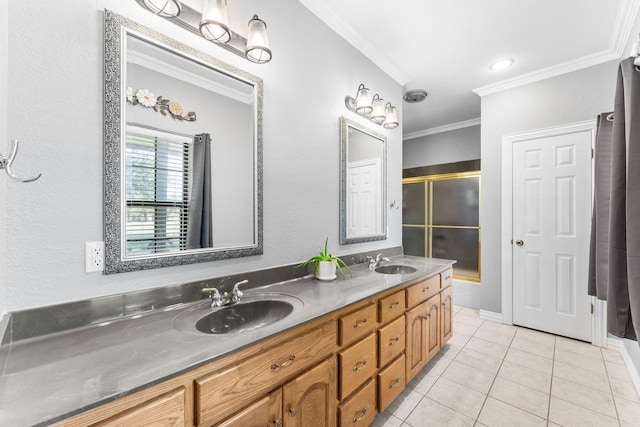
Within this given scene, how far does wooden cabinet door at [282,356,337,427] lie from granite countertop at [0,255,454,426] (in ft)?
0.82

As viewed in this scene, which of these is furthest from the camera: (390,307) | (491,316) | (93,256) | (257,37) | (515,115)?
(491,316)

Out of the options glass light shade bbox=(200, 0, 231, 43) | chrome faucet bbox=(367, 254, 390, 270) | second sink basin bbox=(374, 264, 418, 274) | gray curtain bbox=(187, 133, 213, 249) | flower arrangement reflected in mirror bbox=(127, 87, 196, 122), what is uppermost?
glass light shade bbox=(200, 0, 231, 43)

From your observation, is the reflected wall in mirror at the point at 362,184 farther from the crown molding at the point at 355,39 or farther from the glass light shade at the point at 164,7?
the glass light shade at the point at 164,7

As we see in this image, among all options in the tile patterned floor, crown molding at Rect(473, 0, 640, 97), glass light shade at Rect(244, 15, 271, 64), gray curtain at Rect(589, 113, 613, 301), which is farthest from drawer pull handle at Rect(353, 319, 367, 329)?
crown molding at Rect(473, 0, 640, 97)

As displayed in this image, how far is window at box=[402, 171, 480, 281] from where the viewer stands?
362 centimetres

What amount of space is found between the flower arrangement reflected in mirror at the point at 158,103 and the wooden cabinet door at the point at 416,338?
1.74 meters

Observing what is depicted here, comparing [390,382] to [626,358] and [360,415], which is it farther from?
[626,358]

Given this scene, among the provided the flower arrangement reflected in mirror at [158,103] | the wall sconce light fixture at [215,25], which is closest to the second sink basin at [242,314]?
the flower arrangement reflected in mirror at [158,103]

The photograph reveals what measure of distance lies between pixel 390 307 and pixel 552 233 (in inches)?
88.9

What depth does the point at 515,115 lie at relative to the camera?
304 centimetres

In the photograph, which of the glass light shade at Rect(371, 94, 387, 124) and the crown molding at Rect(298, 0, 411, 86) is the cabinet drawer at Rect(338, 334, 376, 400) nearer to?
the glass light shade at Rect(371, 94, 387, 124)

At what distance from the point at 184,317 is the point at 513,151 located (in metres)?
3.45

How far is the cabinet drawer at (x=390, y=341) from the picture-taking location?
1.60 m

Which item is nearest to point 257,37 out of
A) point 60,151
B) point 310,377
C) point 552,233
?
point 60,151
